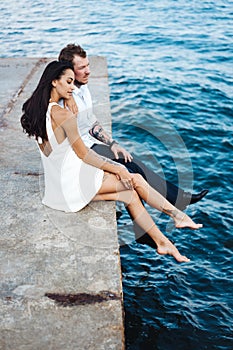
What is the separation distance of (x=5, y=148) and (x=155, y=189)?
1.81 meters

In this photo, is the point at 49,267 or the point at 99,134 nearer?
the point at 49,267

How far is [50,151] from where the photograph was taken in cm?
444

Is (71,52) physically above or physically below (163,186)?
above

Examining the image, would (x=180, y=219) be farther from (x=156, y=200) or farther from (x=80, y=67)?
(x=80, y=67)

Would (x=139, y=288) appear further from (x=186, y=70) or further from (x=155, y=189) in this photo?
(x=186, y=70)

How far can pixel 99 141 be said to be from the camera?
213 inches

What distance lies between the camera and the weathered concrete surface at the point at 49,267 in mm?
3186

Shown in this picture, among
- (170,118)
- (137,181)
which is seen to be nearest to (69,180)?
(137,181)

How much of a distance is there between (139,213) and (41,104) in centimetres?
124

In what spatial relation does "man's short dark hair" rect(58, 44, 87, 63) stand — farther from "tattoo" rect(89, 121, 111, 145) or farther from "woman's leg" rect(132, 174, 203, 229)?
"woman's leg" rect(132, 174, 203, 229)

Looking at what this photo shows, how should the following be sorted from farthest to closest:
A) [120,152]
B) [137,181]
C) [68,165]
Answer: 1. [120,152]
2. [137,181]
3. [68,165]

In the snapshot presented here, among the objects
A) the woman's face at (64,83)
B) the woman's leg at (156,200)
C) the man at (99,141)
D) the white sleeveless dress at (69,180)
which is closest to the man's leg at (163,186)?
the man at (99,141)

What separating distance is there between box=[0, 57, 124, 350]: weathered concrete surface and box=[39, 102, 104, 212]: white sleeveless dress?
0.09m

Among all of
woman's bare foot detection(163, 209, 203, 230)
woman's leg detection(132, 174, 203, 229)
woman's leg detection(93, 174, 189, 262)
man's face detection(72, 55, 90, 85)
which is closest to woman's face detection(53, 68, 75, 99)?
man's face detection(72, 55, 90, 85)
